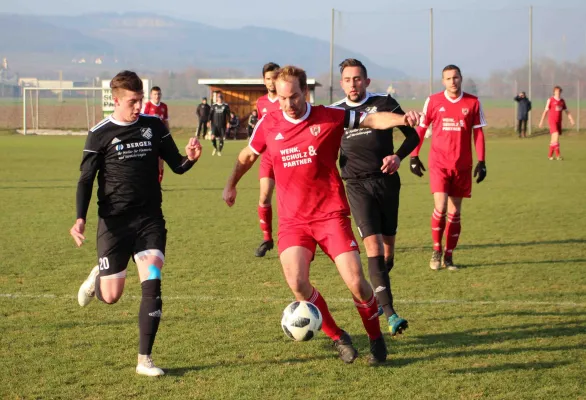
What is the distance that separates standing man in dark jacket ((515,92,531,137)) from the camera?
39719mm

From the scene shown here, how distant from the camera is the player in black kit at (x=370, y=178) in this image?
673 centimetres

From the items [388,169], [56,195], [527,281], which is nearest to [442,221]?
[527,281]

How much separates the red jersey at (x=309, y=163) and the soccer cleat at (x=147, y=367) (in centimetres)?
128

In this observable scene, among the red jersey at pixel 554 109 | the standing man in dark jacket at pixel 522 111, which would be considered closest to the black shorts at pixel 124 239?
the red jersey at pixel 554 109

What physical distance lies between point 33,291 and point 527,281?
4.91 metres

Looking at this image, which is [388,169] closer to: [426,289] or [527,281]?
[426,289]

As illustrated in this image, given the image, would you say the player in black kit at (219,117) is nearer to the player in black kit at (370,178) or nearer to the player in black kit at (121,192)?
the player in black kit at (370,178)

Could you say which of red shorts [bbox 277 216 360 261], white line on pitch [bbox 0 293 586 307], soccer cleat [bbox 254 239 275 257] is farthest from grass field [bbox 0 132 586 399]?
red shorts [bbox 277 216 360 261]

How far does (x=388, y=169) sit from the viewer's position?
6.07 meters

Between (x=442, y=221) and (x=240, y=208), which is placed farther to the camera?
(x=240, y=208)

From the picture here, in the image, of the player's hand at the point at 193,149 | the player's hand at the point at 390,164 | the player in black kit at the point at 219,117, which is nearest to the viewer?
the player's hand at the point at 193,149

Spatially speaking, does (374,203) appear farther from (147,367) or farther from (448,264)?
(448,264)

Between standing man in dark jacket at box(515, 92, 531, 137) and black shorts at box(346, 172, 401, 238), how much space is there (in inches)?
1329

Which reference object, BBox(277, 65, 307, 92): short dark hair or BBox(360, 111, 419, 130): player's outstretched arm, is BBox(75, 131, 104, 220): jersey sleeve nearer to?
BBox(277, 65, 307, 92): short dark hair
